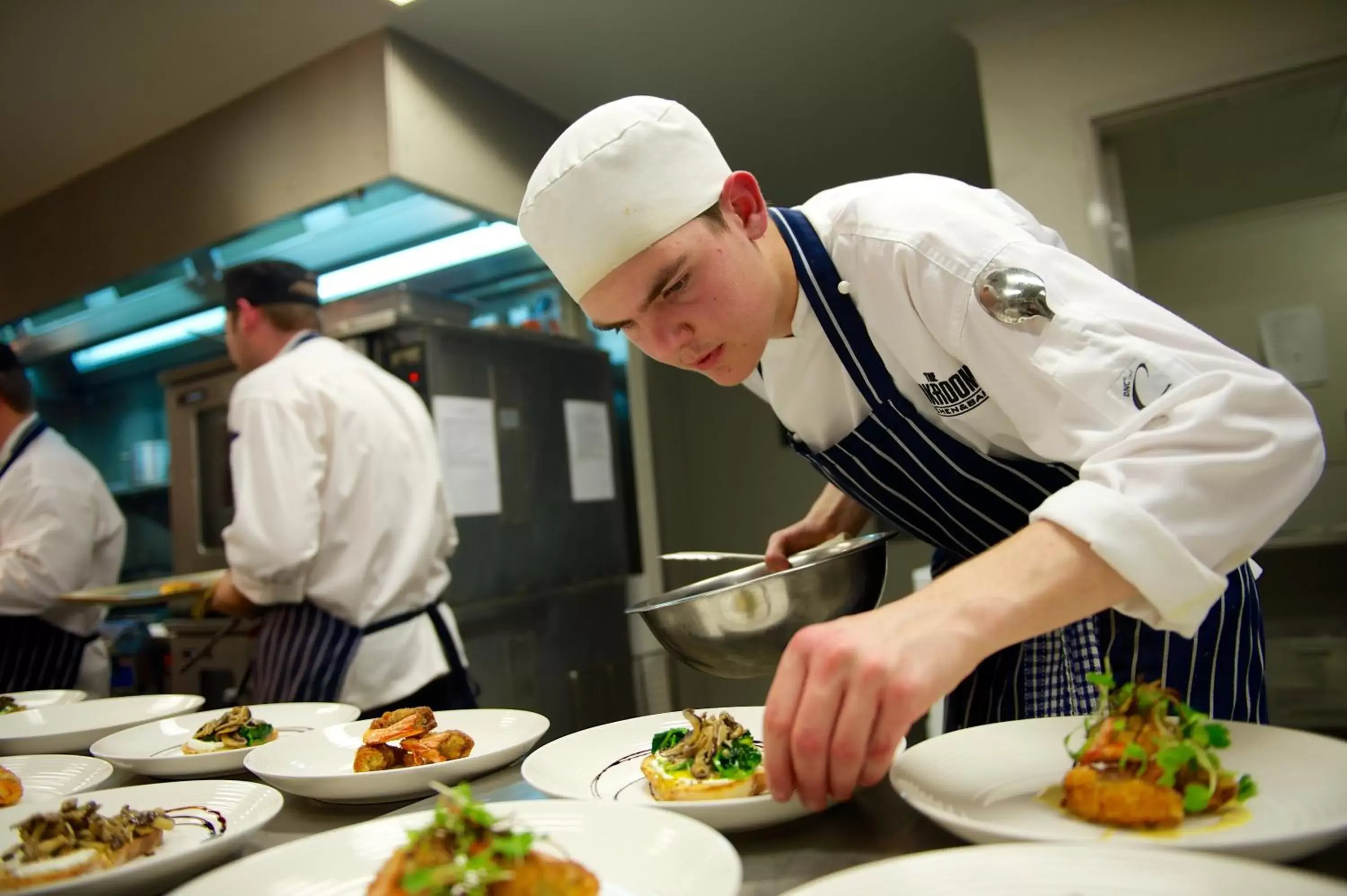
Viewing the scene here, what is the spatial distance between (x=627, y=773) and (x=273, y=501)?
1595mm

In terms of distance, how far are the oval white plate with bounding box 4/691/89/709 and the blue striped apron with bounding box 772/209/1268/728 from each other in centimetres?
152

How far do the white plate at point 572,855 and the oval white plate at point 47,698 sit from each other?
1.27m

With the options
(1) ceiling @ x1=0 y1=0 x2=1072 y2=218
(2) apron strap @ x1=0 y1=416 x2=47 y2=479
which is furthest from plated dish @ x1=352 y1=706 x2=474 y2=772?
(2) apron strap @ x1=0 y1=416 x2=47 y2=479

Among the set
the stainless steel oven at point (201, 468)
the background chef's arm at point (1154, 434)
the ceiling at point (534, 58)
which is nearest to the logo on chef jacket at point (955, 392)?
the background chef's arm at point (1154, 434)

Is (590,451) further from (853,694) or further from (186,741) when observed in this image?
(853,694)

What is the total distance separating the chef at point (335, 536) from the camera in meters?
2.17

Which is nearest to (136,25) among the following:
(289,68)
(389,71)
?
(289,68)

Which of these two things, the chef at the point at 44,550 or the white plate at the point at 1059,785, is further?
the chef at the point at 44,550

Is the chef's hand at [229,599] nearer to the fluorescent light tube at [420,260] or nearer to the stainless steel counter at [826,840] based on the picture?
the fluorescent light tube at [420,260]

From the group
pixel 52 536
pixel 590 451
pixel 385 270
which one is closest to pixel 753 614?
pixel 590 451

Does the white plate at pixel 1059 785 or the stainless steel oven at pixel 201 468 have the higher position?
the stainless steel oven at pixel 201 468

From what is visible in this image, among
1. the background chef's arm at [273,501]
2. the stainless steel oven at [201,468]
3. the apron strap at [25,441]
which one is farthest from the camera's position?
the stainless steel oven at [201,468]

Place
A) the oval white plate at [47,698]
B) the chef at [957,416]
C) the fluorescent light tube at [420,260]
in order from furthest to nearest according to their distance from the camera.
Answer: the fluorescent light tube at [420,260]
the oval white plate at [47,698]
the chef at [957,416]

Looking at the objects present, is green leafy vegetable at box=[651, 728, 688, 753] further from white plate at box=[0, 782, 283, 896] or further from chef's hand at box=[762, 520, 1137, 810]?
white plate at box=[0, 782, 283, 896]
